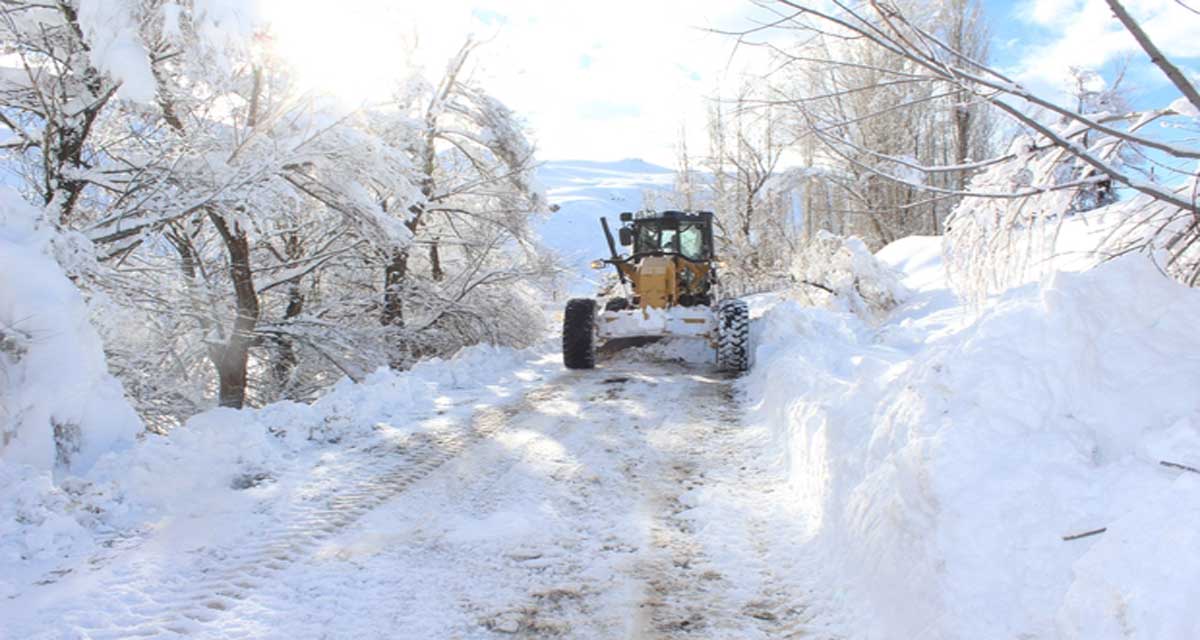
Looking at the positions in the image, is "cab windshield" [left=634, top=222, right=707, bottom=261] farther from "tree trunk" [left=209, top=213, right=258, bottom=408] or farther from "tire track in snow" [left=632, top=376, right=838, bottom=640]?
"tire track in snow" [left=632, top=376, right=838, bottom=640]

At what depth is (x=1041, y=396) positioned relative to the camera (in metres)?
3.00

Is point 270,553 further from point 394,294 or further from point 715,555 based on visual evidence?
point 394,294

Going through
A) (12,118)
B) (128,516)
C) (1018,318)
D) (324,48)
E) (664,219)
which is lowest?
(128,516)

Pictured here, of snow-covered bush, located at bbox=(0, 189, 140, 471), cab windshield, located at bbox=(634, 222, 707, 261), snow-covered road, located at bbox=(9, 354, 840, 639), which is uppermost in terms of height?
cab windshield, located at bbox=(634, 222, 707, 261)

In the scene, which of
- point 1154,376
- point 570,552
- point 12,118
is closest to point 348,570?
point 570,552

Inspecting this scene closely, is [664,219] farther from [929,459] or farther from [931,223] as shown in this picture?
[931,223]

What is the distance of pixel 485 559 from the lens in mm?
3668

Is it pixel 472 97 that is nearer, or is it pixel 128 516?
pixel 128 516

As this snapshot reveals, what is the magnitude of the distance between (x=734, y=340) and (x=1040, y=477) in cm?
708

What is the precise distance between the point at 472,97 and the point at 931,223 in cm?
1550

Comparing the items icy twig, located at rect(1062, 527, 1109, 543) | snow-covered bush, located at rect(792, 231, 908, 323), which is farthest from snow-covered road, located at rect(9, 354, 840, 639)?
snow-covered bush, located at rect(792, 231, 908, 323)

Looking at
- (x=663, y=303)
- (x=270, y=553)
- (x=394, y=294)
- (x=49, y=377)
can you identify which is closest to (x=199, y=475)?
(x=49, y=377)

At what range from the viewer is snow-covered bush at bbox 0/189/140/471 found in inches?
171

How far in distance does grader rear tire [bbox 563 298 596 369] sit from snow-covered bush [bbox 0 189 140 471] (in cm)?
623
